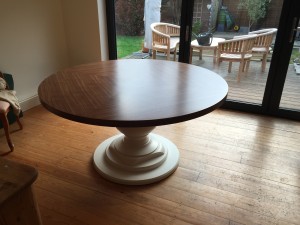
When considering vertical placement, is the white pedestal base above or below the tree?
below

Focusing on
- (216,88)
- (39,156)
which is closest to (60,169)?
(39,156)

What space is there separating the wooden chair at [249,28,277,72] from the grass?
4.65 feet

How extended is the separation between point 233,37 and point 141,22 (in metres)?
1.19

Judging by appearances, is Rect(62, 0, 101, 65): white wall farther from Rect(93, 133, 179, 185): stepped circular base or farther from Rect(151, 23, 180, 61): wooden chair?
Rect(93, 133, 179, 185): stepped circular base

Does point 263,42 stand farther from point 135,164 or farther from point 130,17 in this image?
point 135,164

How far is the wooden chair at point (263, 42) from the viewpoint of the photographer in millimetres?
2664

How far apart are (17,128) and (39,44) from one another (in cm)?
110

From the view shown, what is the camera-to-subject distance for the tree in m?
2.59

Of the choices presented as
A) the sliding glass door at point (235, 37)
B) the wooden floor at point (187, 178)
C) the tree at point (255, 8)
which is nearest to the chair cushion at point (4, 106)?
the wooden floor at point (187, 178)

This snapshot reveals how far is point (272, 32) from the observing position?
2633 millimetres

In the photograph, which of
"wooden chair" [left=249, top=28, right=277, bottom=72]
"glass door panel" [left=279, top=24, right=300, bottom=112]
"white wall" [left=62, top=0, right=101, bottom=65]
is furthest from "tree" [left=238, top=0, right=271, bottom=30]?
"white wall" [left=62, top=0, right=101, bottom=65]

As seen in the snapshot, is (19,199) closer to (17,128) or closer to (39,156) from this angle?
(39,156)

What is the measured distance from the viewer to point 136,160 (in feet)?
6.20

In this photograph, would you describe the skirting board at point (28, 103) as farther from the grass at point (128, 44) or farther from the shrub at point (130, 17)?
the shrub at point (130, 17)
